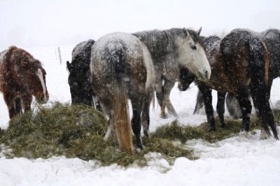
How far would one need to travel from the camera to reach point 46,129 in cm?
641

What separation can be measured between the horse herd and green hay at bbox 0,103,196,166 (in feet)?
0.92

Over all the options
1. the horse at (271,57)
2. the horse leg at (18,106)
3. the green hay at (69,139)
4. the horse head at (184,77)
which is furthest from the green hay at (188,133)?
the horse leg at (18,106)

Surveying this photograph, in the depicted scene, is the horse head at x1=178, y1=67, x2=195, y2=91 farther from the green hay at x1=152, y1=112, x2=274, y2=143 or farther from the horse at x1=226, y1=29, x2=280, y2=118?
the horse at x1=226, y1=29, x2=280, y2=118

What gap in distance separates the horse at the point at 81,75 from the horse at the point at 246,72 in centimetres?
254

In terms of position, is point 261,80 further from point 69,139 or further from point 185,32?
point 69,139

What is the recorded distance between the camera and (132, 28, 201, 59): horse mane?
6.32 metres

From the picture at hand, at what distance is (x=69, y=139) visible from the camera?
243 inches

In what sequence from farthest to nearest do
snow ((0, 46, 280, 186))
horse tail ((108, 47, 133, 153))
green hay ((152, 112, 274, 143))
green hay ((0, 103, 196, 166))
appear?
1. green hay ((152, 112, 274, 143))
2. green hay ((0, 103, 196, 166))
3. horse tail ((108, 47, 133, 153))
4. snow ((0, 46, 280, 186))

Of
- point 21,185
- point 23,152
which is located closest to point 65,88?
point 23,152

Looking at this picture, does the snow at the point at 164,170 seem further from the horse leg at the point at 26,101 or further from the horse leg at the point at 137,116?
the horse leg at the point at 26,101

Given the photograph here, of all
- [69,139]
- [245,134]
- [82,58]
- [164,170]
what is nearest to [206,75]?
[245,134]

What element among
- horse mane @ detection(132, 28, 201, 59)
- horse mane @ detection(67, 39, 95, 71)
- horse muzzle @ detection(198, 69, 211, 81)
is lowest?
horse muzzle @ detection(198, 69, 211, 81)

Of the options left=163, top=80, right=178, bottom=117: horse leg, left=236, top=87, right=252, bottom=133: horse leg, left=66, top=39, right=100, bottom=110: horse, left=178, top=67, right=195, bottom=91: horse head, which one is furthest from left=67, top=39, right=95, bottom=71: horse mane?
left=163, top=80, right=178, bottom=117: horse leg

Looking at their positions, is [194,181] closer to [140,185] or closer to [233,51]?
[140,185]
